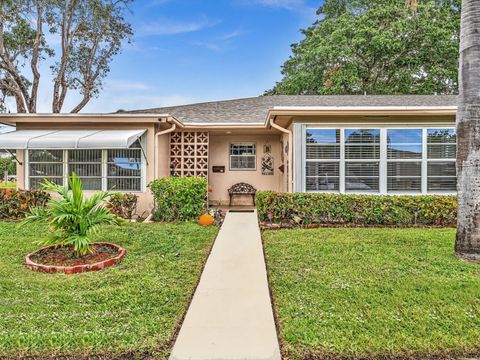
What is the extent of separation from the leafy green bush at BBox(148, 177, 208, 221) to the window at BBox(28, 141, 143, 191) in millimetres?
1409

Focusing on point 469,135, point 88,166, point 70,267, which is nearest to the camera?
point 70,267

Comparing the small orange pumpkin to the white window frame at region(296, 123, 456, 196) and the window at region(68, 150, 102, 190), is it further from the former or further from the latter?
the window at region(68, 150, 102, 190)

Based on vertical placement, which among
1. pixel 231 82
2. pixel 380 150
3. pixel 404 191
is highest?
pixel 231 82

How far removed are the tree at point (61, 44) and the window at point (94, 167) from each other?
13.4 meters

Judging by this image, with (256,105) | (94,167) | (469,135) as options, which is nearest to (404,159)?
(469,135)

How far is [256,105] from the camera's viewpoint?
46.3 feet

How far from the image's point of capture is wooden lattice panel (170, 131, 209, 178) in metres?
11.8

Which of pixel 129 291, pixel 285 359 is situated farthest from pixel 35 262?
pixel 285 359

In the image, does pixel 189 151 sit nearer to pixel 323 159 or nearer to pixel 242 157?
pixel 242 157

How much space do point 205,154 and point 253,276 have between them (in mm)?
7713

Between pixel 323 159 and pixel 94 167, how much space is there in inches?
286

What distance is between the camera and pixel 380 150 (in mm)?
9375

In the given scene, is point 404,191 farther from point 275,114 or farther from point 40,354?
point 40,354

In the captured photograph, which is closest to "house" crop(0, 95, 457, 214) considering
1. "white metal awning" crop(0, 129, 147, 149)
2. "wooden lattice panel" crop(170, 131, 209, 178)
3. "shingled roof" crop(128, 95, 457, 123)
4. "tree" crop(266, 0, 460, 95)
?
"white metal awning" crop(0, 129, 147, 149)
